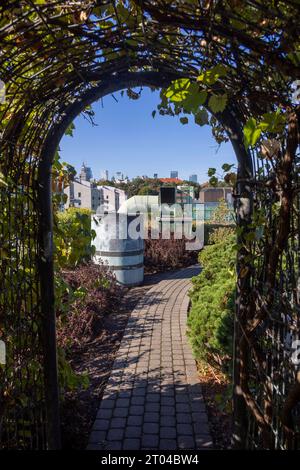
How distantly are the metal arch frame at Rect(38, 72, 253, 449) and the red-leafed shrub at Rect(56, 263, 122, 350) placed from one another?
136cm

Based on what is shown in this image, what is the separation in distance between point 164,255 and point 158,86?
773 cm

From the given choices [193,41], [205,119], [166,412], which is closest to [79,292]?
[166,412]

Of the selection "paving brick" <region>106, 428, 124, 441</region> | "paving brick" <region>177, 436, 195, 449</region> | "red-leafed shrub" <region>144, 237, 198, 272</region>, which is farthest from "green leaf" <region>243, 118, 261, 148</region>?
"red-leafed shrub" <region>144, 237, 198, 272</region>

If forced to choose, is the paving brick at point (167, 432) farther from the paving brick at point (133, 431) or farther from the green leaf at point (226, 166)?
the green leaf at point (226, 166)

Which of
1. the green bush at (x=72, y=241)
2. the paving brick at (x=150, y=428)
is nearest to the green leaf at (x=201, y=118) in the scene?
the green bush at (x=72, y=241)

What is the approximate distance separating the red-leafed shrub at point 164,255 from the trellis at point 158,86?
23.1 ft

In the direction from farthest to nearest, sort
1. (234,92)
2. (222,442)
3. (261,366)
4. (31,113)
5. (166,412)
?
(166,412)
(222,442)
(31,113)
(261,366)
(234,92)

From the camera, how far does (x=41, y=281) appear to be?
2133 millimetres

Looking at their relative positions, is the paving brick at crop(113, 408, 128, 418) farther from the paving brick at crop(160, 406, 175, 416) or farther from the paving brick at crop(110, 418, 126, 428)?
the paving brick at crop(160, 406, 175, 416)

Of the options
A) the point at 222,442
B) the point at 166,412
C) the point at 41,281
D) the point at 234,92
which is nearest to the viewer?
the point at 234,92

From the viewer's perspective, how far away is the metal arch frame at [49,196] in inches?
68.4

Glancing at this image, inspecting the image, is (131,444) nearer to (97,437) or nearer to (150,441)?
(150,441)
